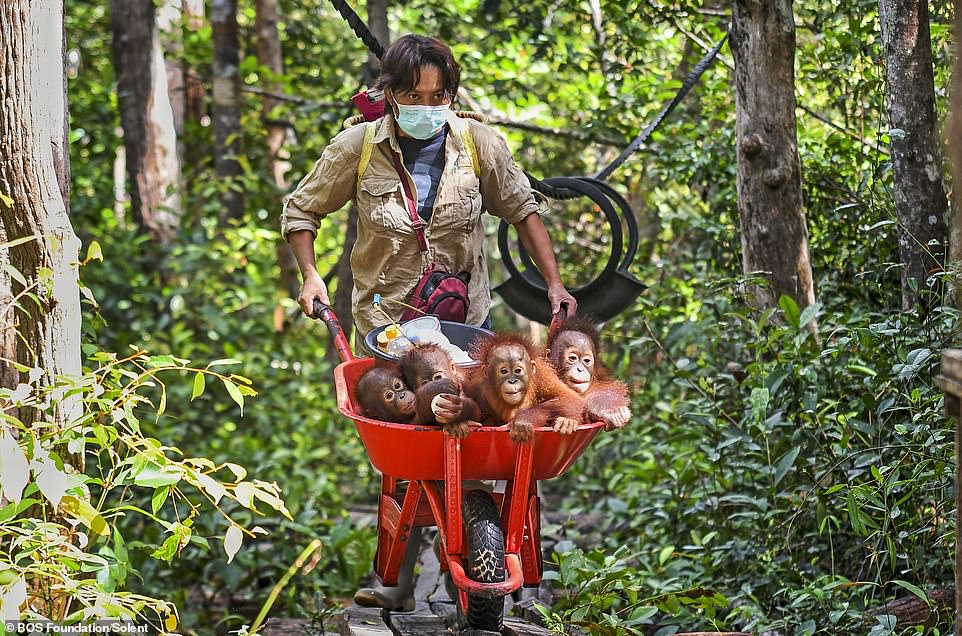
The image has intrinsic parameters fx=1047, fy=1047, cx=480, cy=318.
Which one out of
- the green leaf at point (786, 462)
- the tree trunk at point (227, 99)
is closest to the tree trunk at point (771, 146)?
the green leaf at point (786, 462)

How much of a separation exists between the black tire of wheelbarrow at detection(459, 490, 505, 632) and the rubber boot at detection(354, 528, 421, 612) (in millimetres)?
688

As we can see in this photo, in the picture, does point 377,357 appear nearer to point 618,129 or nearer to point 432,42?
point 432,42

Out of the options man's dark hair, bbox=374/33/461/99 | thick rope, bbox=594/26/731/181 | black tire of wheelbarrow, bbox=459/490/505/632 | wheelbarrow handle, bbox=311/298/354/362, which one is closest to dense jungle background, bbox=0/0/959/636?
thick rope, bbox=594/26/731/181

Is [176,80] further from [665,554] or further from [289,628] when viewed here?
[665,554]

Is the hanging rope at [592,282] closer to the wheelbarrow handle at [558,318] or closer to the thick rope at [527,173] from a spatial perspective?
the thick rope at [527,173]

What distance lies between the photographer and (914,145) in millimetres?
4305

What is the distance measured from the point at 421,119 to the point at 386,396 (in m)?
1.07

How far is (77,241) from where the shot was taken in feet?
11.4

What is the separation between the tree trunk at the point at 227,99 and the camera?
8.20 metres

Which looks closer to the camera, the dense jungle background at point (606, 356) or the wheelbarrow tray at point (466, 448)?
the wheelbarrow tray at point (466, 448)

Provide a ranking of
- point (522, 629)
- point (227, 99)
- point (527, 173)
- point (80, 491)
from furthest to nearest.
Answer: point (227, 99) → point (527, 173) → point (522, 629) → point (80, 491)

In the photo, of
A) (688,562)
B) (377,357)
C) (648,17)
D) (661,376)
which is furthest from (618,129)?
(377,357)

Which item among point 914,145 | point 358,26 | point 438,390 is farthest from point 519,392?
point 358,26

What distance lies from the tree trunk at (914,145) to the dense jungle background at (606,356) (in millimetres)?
35
